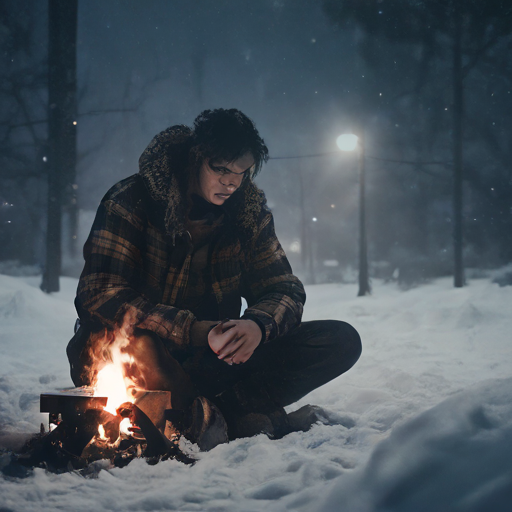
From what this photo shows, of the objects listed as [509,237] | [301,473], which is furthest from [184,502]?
[509,237]

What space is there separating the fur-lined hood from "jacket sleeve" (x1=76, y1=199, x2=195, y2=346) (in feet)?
0.69

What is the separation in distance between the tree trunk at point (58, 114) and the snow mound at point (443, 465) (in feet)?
Answer: 27.5

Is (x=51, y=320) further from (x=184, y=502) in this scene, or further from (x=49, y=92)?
(x=184, y=502)

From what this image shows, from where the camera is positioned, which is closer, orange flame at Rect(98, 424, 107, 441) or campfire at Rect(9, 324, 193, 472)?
campfire at Rect(9, 324, 193, 472)

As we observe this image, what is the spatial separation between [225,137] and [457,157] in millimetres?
8800

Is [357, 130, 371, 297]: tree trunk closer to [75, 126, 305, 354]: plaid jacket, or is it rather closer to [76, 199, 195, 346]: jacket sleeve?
[75, 126, 305, 354]: plaid jacket

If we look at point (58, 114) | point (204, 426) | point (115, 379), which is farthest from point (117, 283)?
point (58, 114)

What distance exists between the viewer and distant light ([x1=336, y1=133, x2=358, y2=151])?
31.0 feet

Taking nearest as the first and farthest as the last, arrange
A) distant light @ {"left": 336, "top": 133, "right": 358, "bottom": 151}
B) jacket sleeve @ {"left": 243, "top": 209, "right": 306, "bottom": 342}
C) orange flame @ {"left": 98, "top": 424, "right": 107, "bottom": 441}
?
orange flame @ {"left": 98, "top": 424, "right": 107, "bottom": 441} < jacket sleeve @ {"left": 243, "top": 209, "right": 306, "bottom": 342} < distant light @ {"left": 336, "top": 133, "right": 358, "bottom": 151}

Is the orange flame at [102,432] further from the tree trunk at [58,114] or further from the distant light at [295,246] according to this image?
the distant light at [295,246]

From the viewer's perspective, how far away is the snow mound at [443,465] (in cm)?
147

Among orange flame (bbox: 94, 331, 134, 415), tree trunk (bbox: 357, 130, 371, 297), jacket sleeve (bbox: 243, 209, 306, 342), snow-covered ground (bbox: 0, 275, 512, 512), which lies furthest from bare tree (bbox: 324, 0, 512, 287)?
orange flame (bbox: 94, 331, 134, 415)

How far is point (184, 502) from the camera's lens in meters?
1.71

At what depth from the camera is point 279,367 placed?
282 cm
